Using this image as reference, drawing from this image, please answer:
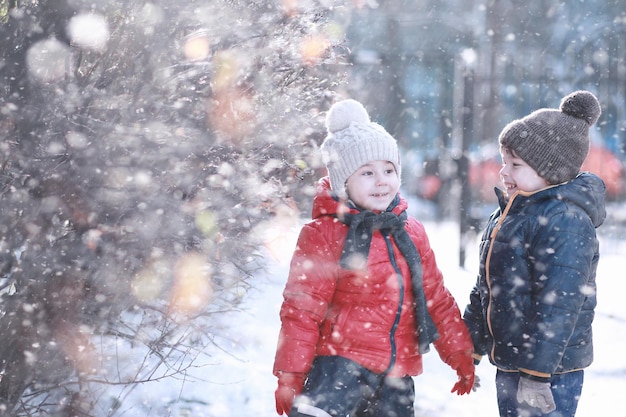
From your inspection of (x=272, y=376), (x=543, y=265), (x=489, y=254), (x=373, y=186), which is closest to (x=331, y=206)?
(x=373, y=186)

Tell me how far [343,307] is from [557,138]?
1.03 metres

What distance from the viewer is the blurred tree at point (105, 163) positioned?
108 inches

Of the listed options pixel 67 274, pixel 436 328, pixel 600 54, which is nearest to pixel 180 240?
pixel 67 274

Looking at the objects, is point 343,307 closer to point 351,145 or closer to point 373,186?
point 373,186

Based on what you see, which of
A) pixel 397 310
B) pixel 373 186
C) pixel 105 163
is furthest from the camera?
pixel 105 163

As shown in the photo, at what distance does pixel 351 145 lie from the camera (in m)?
2.72

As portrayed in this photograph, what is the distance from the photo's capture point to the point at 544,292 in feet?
7.88

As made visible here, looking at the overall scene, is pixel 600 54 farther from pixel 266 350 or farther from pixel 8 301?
pixel 8 301

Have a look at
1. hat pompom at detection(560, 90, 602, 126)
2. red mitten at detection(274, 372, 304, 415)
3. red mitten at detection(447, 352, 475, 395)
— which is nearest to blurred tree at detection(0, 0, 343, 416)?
red mitten at detection(274, 372, 304, 415)

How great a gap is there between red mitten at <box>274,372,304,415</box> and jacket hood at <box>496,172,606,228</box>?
3.58 feet

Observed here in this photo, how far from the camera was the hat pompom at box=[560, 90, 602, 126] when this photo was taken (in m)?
2.60

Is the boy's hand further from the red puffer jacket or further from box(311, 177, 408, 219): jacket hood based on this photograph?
box(311, 177, 408, 219): jacket hood

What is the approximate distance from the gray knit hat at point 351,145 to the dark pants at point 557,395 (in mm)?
961

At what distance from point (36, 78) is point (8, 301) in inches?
36.0
